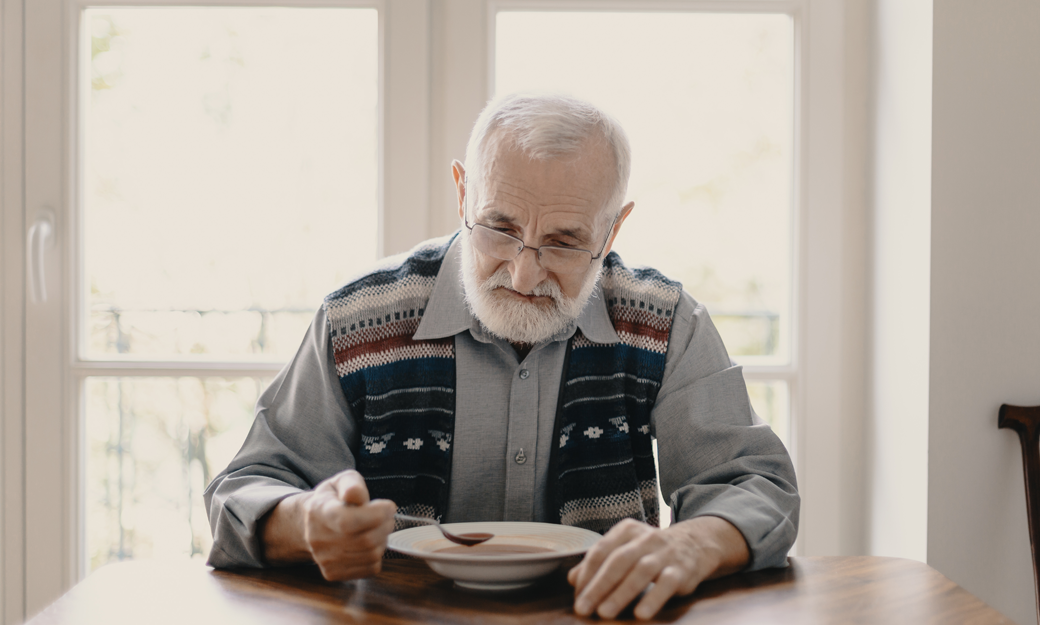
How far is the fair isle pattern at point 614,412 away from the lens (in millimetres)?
1418

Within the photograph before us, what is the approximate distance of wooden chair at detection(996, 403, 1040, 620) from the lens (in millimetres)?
1744

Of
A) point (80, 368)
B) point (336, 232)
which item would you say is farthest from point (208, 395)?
point (336, 232)

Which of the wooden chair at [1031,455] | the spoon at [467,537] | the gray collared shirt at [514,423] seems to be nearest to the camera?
the spoon at [467,537]

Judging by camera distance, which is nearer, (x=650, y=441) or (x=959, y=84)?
(x=650, y=441)

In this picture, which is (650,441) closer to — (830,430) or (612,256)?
(612,256)

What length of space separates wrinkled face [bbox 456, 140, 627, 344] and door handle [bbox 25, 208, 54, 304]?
4.52 feet

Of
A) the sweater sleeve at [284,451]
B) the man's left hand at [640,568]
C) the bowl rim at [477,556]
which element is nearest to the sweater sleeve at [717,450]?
the man's left hand at [640,568]

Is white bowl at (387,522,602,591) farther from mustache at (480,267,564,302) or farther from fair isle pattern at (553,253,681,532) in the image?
mustache at (480,267,564,302)

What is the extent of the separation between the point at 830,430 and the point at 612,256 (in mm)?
948

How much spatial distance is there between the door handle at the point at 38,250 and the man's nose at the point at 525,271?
4.96 ft

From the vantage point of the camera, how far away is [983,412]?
1.83 meters

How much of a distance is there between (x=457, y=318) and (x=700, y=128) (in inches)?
42.3

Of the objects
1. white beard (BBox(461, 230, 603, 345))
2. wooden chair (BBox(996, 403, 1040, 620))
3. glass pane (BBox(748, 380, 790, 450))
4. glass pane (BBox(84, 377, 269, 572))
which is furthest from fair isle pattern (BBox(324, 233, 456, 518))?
wooden chair (BBox(996, 403, 1040, 620))

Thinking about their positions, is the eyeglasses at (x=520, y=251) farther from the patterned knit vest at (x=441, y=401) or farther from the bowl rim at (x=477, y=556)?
the bowl rim at (x=477, y=556)
